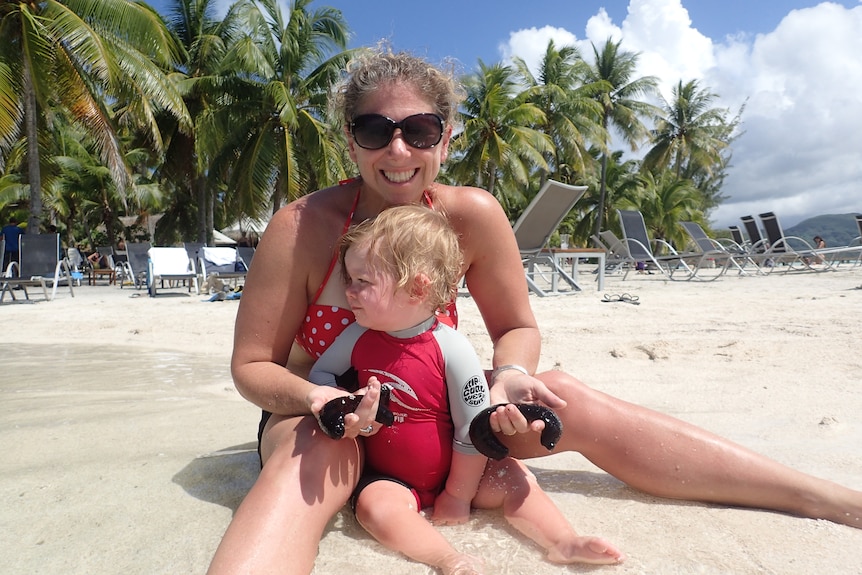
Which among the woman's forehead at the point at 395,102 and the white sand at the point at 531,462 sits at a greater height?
the woman's forehead at the point at 395,102

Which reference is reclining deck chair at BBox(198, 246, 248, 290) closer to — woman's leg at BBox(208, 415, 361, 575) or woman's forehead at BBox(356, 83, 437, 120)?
woman's forehead at BBox(356, 83, 437, 120)

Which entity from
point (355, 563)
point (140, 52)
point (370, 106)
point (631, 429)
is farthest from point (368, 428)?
point (140, 52)

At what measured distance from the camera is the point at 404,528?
136 centimetres

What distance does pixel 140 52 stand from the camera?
652 inches

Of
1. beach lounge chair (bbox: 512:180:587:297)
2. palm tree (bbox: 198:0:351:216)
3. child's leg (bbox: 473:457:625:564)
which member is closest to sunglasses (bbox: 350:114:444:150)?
child's leg (bbox: 473:457:625:564)

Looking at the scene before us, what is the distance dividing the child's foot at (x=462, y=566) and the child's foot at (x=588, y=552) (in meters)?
0.18

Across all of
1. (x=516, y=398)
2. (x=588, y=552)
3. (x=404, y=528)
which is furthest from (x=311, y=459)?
(x=588, y=552)

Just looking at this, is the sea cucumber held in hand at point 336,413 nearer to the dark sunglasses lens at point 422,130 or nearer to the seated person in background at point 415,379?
the seated person in background at point 415,379

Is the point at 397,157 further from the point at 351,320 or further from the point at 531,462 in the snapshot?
the point at 531,462

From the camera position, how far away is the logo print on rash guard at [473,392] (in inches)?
58.6

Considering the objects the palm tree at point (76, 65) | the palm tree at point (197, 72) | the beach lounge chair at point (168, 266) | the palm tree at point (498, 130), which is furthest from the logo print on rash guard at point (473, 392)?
the palm tree at point (498, 130)

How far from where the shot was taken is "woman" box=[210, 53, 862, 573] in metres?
1.51

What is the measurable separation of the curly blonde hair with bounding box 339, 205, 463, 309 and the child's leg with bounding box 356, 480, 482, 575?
1.58 feet

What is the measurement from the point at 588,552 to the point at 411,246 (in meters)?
0.81
